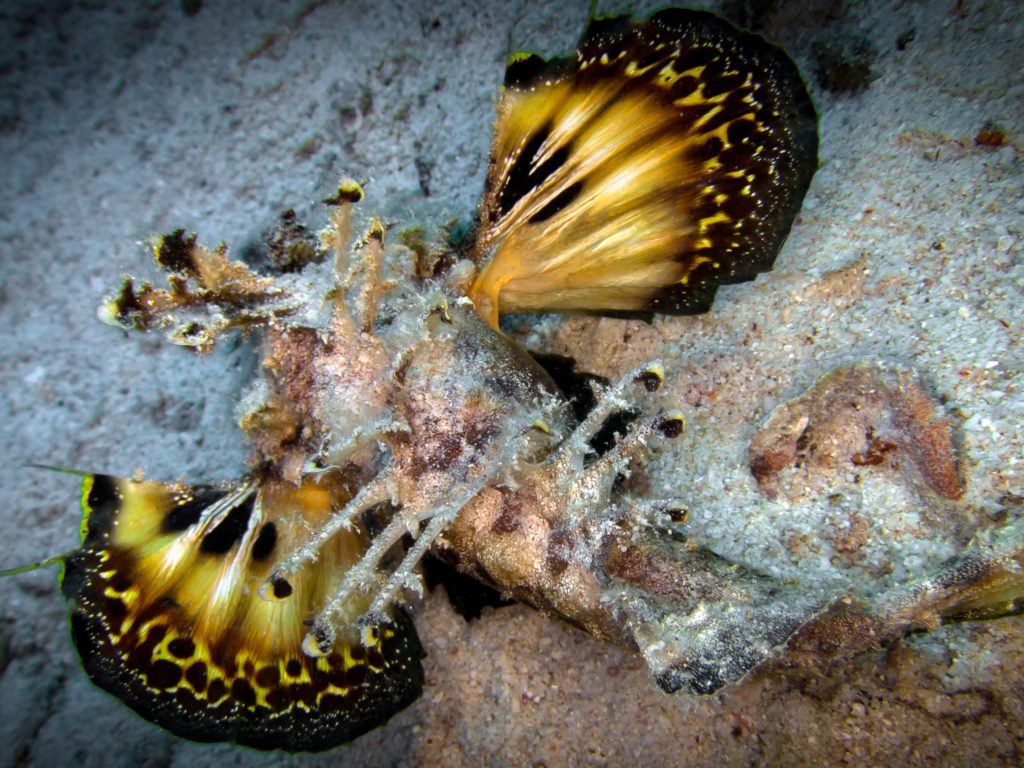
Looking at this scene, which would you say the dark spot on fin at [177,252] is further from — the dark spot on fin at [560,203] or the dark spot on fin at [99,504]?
the dark spot on fin at [560,203]

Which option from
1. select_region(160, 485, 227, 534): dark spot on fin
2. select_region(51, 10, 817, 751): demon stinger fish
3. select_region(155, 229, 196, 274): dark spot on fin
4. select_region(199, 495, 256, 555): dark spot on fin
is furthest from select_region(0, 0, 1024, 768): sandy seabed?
select_region(199, 495, 256, 555): dark spot on fin

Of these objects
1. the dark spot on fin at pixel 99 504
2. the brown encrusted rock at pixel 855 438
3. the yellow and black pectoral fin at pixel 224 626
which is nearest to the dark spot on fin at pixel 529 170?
the brown encrusted rock at pixel 855 438

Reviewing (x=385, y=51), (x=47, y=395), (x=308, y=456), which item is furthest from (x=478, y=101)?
(x=47, y=395)

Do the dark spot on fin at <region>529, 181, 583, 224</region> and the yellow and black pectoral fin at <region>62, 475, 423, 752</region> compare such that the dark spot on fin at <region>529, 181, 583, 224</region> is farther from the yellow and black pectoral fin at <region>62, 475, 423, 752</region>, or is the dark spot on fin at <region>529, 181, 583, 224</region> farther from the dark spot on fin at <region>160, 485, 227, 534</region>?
the dark spot on fin at <region>160, 485, 227, 534</region>

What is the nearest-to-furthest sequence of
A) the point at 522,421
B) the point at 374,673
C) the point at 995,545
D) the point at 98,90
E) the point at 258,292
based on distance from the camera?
the point at 995,545 → the point at 522,421 → the point at 258,292 → the point at 374,673 → the point at 98,90

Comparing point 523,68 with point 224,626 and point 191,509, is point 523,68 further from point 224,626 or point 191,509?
point 224,626

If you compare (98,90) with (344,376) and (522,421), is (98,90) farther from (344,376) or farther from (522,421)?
(522,421)
